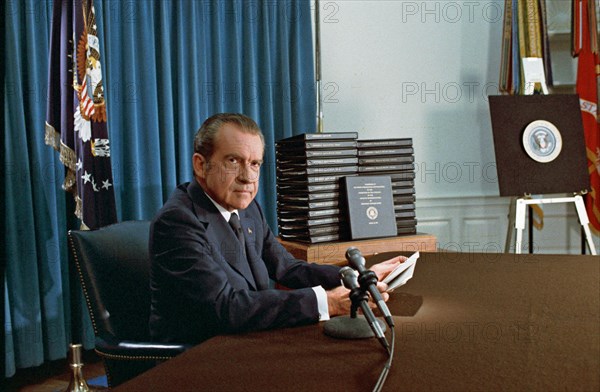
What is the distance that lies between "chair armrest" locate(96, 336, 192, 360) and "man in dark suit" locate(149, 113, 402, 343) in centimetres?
7

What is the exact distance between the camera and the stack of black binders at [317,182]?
113 inches

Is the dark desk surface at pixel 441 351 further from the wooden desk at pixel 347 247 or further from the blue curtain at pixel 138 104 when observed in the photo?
the blue curtain at pixel 138 104

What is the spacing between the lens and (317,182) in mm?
2891

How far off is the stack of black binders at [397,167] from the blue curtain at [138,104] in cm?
87

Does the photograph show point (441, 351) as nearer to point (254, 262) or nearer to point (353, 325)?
point (353, 325)

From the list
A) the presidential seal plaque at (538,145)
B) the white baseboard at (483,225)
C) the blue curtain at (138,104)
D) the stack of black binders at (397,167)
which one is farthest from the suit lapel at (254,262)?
the white baseboard at (483,225)

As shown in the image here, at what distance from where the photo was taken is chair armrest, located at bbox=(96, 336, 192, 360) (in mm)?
1491

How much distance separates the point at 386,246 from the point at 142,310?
56.0 inches

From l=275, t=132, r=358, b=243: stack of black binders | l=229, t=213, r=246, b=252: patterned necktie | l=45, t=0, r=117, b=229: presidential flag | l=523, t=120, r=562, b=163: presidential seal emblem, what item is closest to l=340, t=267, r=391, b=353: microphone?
l=229, t=213, r=246, b=252: patterned necktie

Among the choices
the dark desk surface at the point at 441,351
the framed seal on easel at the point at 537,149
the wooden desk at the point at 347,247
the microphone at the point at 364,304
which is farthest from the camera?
the framed seal on easel at the point at 537,149

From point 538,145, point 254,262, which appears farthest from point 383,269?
point 538,145

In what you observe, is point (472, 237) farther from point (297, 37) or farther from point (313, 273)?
point (313, 273)

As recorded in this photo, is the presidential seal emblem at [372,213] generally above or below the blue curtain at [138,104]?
below

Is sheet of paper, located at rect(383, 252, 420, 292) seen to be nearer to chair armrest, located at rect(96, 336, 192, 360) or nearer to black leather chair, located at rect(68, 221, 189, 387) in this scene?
chair armrest, located at rect(96, 336, 192, 360)
